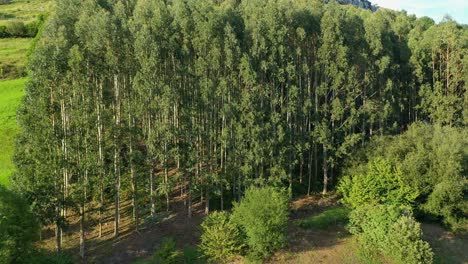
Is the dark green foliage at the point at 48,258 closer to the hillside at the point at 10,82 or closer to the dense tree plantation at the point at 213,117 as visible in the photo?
the dense tree plantation at the point at 213,117

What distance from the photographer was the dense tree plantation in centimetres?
2780

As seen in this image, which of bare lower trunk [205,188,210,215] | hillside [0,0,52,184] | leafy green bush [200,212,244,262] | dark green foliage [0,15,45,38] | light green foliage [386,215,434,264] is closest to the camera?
light green foliage [386,215,434,264]

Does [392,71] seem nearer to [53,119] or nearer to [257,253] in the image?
[257,253]

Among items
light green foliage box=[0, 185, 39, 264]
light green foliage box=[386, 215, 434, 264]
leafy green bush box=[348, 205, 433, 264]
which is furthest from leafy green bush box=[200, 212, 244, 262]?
light green foliage box=[0, 185, 39, 264]

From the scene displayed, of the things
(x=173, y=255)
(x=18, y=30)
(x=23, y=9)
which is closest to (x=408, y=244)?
(x=173, y=255)

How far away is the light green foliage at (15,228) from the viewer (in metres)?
21.0

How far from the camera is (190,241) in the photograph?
100 ft

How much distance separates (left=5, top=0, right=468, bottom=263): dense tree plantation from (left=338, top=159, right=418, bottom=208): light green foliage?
11cm

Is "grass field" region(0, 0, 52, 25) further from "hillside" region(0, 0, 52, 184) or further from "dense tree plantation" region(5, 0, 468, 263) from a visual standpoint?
"dense tree plantation" region(5, 0, 468, 263)

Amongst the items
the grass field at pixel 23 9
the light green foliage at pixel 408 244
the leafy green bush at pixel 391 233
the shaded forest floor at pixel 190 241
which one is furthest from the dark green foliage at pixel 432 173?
the grass field at pixel 23 9

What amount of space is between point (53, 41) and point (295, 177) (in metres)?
24.9

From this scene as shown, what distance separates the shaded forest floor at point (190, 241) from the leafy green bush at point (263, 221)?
1.45 m

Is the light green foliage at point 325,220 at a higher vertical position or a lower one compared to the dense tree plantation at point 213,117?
lower

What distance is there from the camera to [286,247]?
95.3 ft
